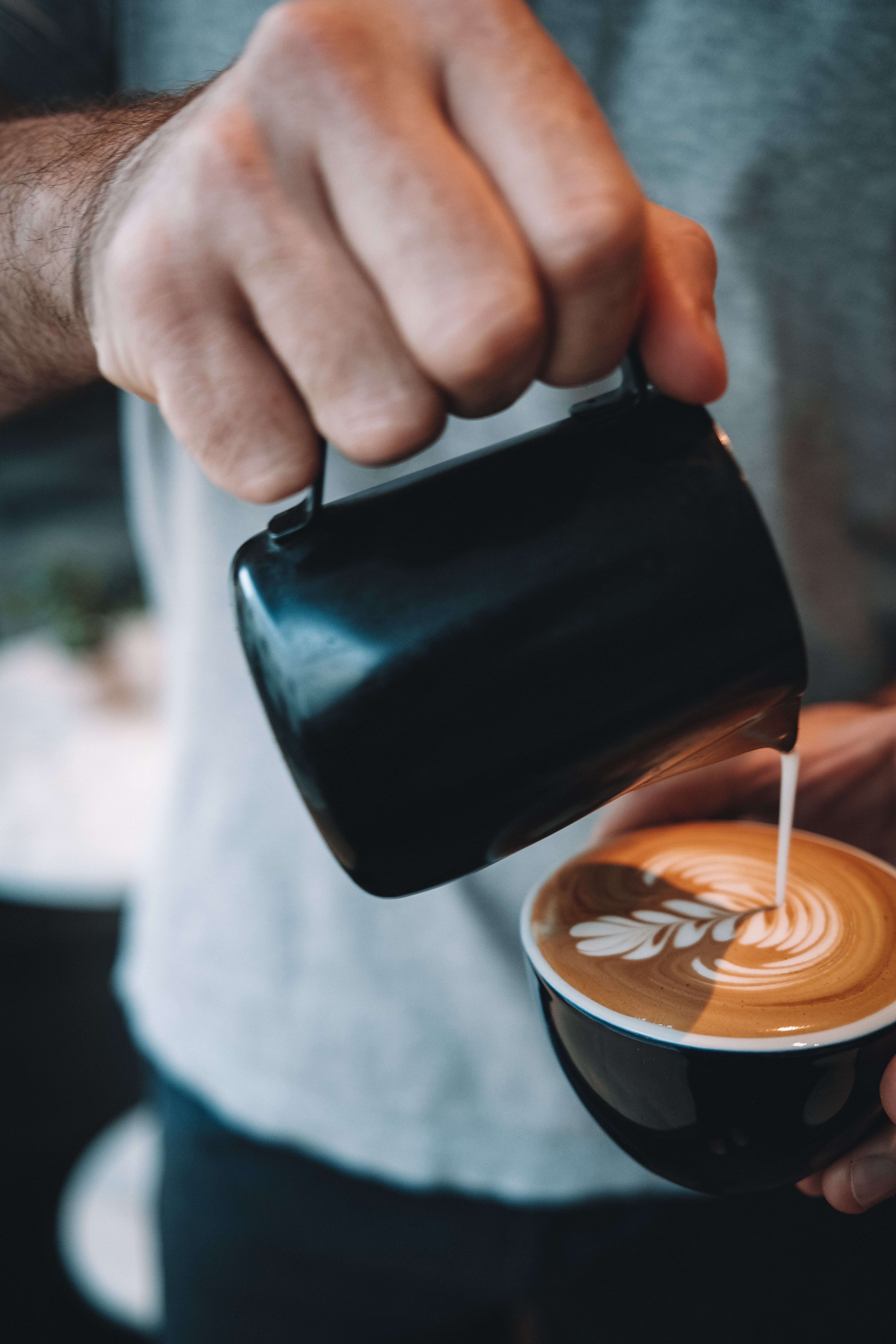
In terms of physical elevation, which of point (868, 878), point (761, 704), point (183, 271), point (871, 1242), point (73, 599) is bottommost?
point (871, 1242)

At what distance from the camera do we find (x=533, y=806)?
48cm

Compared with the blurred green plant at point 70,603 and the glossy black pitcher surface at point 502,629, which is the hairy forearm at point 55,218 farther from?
the blurred green plant at point 70,603

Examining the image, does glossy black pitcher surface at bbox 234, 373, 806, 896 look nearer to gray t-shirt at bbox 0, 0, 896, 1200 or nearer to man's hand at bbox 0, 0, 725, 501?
man's hand at bbox 0, 0, 725, 501

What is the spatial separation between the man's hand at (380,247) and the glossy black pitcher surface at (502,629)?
0.15 feet

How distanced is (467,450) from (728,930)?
1.53ft

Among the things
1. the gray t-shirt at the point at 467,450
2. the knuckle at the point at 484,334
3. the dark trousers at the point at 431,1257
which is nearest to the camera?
the knuckle at the point at 484,334

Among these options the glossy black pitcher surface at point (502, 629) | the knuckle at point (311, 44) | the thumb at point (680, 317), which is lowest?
the glossy black pitcher surface at point (502, 629)

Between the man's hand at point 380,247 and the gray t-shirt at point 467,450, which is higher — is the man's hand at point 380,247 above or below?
above

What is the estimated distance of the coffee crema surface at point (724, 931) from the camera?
0.63 meters

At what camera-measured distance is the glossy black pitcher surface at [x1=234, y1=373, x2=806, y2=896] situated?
1.47 ft

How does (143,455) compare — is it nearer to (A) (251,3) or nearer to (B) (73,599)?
(A) (251,3)

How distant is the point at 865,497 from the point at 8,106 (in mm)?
860

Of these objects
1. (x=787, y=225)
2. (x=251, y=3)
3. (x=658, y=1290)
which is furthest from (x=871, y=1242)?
(x=251, y=3)

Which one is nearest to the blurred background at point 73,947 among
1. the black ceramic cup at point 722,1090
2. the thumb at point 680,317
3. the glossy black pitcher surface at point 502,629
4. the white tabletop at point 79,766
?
the white tabletop at point 79,766
